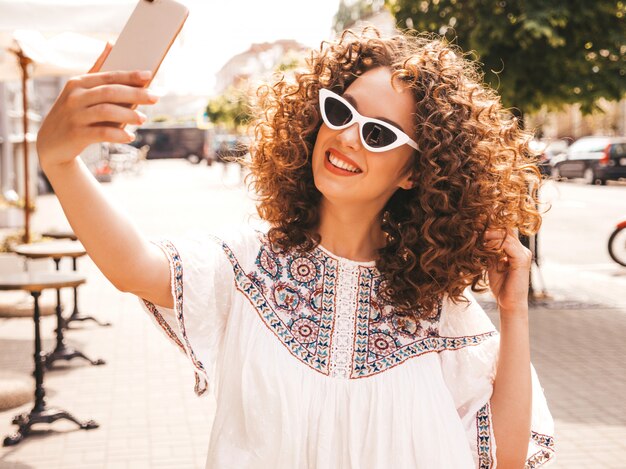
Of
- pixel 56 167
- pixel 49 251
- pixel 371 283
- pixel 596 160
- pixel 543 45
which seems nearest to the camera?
pixel 56 167

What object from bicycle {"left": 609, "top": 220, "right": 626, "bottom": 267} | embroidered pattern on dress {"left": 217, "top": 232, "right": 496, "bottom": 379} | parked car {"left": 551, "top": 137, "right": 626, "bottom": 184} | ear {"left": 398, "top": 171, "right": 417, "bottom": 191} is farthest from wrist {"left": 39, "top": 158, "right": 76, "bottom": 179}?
parked car {"left": 551, "top": 137, "right": 626, "bottom": 184}

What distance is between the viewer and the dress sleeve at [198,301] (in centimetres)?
164

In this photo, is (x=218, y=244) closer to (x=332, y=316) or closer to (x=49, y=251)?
(x=332, y=316)

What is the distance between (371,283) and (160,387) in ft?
13.6

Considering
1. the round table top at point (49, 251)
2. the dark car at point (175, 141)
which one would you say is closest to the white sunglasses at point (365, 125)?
the round table top at point (49, 251)

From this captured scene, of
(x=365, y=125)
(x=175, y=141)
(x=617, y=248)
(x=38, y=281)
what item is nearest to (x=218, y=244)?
(x=365, y=125)

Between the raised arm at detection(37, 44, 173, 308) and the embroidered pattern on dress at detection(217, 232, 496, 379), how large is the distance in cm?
27

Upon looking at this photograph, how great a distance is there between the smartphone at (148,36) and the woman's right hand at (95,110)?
0.05 m

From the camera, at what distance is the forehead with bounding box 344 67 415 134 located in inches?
70.1

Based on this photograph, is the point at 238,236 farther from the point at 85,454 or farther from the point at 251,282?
the point at 85,454

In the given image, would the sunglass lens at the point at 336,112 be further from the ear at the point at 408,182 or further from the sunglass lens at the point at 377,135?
the ear at the point at 408,182

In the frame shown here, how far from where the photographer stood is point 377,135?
1.73 metres

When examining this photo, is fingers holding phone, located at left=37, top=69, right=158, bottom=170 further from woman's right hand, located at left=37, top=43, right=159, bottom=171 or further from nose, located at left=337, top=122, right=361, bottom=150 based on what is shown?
nose, located at left=337, top=122, right=361, bottom=150

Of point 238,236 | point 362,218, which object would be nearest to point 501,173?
point 362,218
